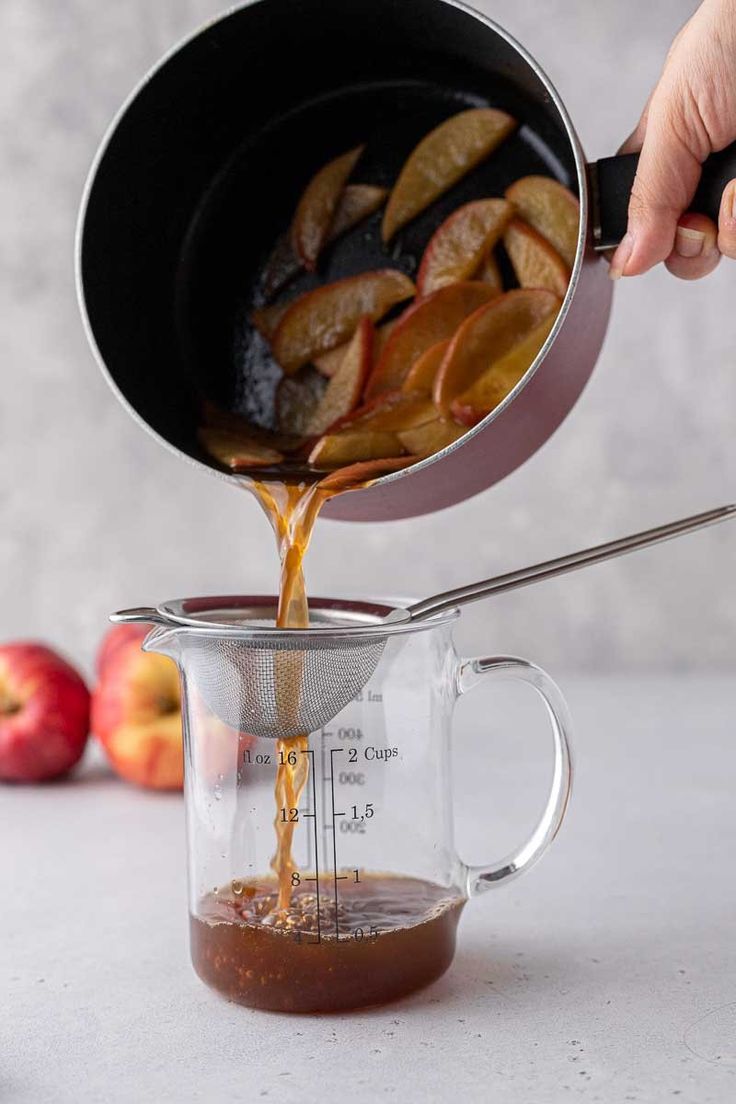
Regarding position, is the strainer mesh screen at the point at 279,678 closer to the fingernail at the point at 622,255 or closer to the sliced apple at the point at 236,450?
the sliced apple at the point at 236,450

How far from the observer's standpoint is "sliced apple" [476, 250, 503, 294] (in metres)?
1.03

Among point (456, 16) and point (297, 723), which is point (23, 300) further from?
point (297, 723)

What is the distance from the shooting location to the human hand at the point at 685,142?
855 millimetres

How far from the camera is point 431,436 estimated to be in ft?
3.14

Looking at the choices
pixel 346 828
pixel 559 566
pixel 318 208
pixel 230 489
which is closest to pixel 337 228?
pixel 318 208

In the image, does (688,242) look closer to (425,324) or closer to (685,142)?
(685,142)

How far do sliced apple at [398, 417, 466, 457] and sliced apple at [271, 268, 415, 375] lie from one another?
0.13 m

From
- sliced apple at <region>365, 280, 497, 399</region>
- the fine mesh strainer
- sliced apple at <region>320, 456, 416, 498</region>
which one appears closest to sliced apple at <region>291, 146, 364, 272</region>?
sliced apple at <region>365, 280, 497, 399</region>

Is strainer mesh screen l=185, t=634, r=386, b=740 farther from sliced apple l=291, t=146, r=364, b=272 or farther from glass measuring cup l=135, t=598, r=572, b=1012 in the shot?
sliced apple l=291, t=146, r=364, b=272

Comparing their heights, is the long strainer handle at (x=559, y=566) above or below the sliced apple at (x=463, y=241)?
below

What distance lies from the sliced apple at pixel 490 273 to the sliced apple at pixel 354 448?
0.15 m

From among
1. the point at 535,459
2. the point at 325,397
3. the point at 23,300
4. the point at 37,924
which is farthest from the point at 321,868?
the point at 23,300

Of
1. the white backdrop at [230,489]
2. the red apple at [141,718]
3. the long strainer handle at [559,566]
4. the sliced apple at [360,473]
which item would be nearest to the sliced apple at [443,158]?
the sliced apple at [360,473]

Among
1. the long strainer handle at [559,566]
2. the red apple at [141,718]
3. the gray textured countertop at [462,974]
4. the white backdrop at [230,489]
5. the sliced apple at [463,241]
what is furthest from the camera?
the white backdrop at [230,489]
